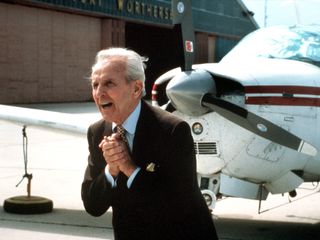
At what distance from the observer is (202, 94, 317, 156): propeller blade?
555cm

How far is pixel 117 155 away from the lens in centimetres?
276

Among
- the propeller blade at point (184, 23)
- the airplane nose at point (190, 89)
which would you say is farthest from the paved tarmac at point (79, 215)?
the propeller blade at point (184, 23)

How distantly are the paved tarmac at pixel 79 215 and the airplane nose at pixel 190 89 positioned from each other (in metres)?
0.96

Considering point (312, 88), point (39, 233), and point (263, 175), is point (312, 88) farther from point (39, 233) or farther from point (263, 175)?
point (39, 233)

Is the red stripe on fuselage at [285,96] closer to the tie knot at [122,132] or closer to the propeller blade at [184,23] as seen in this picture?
the propeller blade at [184,23]

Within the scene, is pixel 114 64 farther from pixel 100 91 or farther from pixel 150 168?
pixel 150 168

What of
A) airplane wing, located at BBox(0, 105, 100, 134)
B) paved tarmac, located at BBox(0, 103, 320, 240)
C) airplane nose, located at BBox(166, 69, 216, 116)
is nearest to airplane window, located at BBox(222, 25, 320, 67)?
airplane nose, located at BBox(166, 69, 216, 116)

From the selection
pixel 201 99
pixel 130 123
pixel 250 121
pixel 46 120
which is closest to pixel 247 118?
pixel 250 121

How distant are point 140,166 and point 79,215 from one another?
15.1 ft

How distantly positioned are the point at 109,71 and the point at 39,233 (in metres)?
3.85

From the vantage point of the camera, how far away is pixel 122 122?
2924mm

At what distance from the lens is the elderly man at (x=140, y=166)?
111 inches

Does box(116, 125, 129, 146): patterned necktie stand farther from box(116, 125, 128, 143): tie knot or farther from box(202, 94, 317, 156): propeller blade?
box(202, 94, 317, 156): propeller blade

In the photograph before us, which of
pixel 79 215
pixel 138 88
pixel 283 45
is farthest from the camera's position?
pixel 79 215
